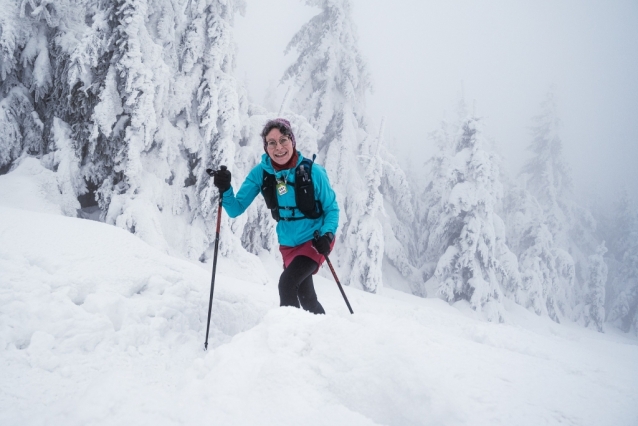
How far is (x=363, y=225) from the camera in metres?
16.5

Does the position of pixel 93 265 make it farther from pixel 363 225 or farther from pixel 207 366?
pixel 363 225

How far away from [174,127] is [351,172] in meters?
10.2

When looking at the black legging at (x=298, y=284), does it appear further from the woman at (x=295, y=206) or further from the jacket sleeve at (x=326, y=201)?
the jacket sleeve at (x=326, y=201)

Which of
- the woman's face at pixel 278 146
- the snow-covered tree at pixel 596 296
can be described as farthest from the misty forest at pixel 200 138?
the snow-covered tree at pixel 596 296

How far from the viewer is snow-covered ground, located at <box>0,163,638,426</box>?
1.96 metres

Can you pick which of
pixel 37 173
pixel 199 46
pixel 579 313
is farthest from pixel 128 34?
pixel 579 313

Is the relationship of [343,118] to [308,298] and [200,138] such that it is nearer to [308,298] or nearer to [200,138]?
[200,138]

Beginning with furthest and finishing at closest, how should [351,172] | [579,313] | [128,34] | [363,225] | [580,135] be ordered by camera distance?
[580,135] → [579,313] → [351,172] → [363,225] → [128,34]

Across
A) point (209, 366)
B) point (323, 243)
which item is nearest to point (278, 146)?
point (323, 243)

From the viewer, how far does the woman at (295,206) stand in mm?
3631

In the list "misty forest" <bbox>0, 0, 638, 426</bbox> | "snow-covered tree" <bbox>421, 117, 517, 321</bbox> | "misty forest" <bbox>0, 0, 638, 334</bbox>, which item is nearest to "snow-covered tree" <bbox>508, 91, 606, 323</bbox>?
"misty forest" <bbox>0, 0, 638, 334</bbox>

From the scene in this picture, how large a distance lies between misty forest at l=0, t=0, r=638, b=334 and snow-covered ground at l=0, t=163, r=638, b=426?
18.2ft

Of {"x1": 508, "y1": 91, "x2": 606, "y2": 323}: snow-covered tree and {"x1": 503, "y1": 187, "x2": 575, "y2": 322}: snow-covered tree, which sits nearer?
{"x1": 503, "y1": 187, "x2": 575, "y2": 322}: snow-covered tree

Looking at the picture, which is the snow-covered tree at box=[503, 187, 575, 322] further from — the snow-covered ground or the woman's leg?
the woman's leg
